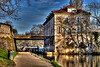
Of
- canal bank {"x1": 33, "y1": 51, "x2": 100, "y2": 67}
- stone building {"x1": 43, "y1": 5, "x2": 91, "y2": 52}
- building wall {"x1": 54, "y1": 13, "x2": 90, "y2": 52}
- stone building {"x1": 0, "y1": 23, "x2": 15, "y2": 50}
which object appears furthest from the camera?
building wall {"x1": 54, "y1": 13, "x2": 90, "y2": 52}

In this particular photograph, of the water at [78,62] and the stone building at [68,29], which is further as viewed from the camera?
the stone building at [68,29]

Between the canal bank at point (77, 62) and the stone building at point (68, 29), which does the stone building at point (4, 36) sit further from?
the stone building at point (68, 29)

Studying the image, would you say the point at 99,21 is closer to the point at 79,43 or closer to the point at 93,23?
the point at 93,23

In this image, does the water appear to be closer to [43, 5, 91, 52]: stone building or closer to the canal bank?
the canal bank

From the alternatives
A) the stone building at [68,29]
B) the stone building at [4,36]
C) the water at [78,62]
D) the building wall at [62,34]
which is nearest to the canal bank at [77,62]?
the water at [78,62]

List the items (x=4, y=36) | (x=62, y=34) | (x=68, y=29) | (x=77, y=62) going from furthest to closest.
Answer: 1. (x=62, y=34)
2. (x=68, y=29)
3. (x=4, y=36)
4. (x=77, y=62)

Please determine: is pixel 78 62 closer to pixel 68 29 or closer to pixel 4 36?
pixel 4 36

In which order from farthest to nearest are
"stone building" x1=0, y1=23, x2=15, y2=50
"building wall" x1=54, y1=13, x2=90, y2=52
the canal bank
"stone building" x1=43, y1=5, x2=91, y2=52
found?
"building wall" x1=54, y1=13, x2=90, y2=52
"stone building" x1=43, y1=5, x2=91, y2=52
"stone building" x1=0, y1=23, x2=15, y2=50
the canal bank

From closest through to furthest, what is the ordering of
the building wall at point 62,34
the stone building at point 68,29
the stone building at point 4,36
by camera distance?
the stone building at point 4,36, the stone building at point 68,29, the building wall at point 62,34

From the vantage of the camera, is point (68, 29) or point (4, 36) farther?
point (68, 29)

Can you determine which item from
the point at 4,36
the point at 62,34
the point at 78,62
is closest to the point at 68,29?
the point at 62,34

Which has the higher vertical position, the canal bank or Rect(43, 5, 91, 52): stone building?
Rect(43, 5, 91, 52): stone building

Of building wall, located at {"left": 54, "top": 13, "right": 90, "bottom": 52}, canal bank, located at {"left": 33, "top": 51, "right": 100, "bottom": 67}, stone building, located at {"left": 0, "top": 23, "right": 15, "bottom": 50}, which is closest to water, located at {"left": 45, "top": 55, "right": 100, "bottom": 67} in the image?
canal bank, located at {"left": 33, "top": 51, "right": 100, "bottom": 67}

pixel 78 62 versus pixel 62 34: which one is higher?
Answer: pixel 62 34
